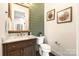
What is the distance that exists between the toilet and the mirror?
0.84 feet

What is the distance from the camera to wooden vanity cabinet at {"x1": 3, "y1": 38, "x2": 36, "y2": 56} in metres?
1.35

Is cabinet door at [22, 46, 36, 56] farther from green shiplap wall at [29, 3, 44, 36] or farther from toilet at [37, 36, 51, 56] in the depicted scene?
green shiplap wall at [29, 3, 44, 36]

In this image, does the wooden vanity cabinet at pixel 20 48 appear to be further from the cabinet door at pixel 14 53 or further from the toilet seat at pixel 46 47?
the toilet seat at pixel 46 47

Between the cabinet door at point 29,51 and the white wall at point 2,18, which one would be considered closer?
the white wall at point 2,18

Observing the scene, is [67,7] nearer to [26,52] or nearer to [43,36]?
[43,36]

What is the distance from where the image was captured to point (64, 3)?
1324 millimetres

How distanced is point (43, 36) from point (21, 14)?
18.4 inches

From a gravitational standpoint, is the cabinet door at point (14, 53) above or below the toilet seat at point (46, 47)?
below

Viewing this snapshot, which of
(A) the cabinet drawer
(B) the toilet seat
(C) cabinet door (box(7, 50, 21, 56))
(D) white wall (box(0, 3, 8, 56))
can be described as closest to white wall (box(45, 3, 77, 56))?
(B) the toilet seat

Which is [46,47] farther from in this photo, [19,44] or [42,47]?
[19,44]

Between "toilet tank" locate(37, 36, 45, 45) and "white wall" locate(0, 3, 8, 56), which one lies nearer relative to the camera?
"white wall" locate(0, 3, 8, 56)

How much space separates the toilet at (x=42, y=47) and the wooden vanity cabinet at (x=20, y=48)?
8cm

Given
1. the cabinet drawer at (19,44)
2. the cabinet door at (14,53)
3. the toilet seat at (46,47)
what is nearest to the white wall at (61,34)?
the toilet seat at (46,47)

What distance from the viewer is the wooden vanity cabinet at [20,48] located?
135 cm
